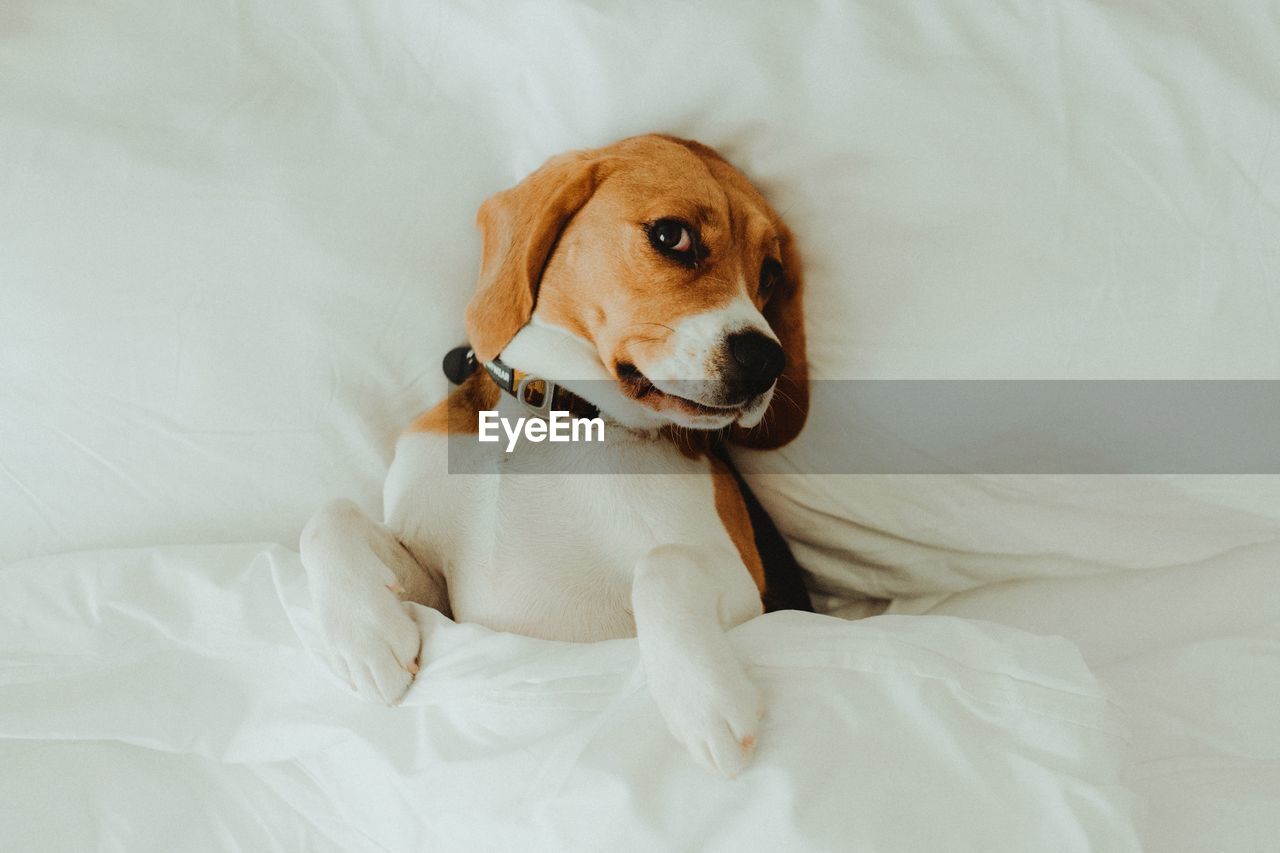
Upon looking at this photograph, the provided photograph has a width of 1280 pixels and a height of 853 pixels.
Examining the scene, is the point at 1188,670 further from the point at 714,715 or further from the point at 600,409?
the point at 600,409

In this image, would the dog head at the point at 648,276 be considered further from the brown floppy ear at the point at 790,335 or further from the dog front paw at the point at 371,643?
the dog front paw at the point at 371,643

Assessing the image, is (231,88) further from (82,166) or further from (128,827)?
(128,827)

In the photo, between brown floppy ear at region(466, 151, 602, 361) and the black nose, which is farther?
brown floppy ear at region(466, 151, 602, 361)

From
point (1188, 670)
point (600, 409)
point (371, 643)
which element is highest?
point (600, 409)

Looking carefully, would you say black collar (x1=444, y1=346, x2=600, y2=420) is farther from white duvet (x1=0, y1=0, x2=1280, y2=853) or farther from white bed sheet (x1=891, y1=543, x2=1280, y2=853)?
white bed sheet (x1=891, y1=543, x2=1280, y2=853)

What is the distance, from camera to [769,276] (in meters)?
1.56

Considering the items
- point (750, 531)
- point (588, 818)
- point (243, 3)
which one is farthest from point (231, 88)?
point (588, 818)

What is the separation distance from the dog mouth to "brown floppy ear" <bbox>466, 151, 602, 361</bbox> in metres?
0.21

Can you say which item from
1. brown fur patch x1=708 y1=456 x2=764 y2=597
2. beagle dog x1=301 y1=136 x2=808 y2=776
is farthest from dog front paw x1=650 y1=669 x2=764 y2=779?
brown fur patch x1=708 y1=456 x2=764 y2=597

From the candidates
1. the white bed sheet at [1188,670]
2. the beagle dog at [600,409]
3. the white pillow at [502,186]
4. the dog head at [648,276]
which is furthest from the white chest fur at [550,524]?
the white bed sheet at [1188,670]

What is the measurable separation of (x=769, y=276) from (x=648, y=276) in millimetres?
259

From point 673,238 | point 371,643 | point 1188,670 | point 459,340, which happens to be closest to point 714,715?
point 371,643

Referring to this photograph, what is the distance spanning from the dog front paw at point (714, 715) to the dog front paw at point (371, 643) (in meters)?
0.38

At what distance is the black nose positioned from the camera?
4.38 ft
